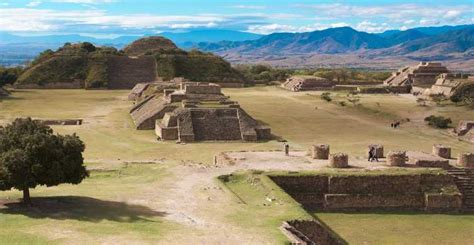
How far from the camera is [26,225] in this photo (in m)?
16.7

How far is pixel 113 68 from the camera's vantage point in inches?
3558

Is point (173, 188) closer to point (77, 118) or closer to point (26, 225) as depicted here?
point (26, 225)

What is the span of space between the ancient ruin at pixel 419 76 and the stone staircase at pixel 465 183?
6054 centimetres

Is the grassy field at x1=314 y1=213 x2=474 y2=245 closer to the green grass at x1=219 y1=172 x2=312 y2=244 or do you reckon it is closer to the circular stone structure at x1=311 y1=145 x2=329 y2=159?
the green grass at x1=219 y1=172 x2=312 y2=244

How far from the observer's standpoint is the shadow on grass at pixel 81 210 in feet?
58.8

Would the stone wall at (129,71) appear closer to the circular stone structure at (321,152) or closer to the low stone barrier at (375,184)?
the circular stone structure at (321,152)

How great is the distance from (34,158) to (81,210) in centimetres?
214

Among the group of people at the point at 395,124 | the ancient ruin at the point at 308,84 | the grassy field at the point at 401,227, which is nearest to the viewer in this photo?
the grassy field at the point at 401,227

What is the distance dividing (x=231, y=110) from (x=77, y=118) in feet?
46.2

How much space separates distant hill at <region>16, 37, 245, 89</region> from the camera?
8425 centimetres

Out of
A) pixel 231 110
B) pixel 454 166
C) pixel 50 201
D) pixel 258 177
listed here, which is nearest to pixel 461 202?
pixel 454 166

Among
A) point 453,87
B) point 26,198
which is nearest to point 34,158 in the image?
A: point 26,198

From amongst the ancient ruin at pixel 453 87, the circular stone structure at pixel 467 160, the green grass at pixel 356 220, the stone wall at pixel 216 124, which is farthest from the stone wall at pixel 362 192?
the ancient ruin at pixel 453 87

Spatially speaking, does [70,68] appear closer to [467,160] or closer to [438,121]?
[438,121]
